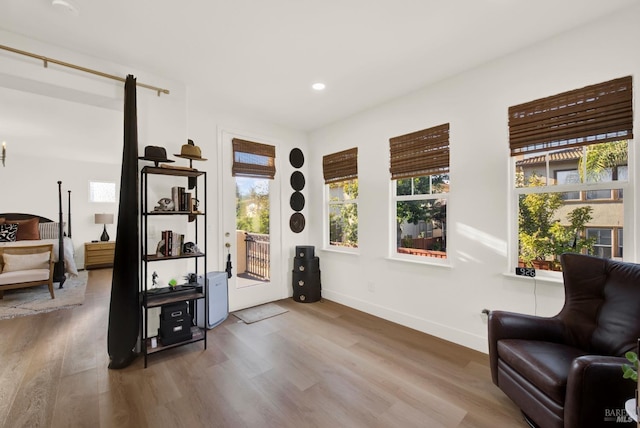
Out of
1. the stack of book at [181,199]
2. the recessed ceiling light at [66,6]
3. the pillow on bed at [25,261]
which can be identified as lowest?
the pillow on bed at [25,261]

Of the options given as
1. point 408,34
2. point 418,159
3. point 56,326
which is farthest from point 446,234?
point 56,326

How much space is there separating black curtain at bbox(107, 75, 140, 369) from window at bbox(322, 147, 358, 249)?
2.48 metres

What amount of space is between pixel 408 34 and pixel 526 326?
2287 millimetres

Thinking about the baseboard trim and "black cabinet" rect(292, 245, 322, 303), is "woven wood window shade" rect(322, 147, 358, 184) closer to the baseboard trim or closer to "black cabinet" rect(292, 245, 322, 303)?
"black cabinet" rect(292, 245, 322, 303)

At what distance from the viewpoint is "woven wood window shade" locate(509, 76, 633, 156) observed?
6.50 ft

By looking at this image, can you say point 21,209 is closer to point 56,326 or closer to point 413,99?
point 56,326

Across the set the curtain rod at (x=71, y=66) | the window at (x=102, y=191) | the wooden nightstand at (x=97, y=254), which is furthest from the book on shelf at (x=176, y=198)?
the window at (x=102, y=191)

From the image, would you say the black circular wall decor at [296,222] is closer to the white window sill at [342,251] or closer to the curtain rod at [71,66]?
the white window sill at [342,251]

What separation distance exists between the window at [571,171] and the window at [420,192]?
673 millimetres

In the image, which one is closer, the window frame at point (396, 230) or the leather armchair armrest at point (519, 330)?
the leather armchair armrest at point (519, 330)

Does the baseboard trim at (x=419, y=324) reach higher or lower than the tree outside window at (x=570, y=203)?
lower

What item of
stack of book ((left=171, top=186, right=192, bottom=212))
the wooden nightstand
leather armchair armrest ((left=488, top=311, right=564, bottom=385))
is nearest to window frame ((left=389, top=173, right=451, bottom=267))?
leather armchair armrest ((left=488, top=311, right=564, bottom=385))

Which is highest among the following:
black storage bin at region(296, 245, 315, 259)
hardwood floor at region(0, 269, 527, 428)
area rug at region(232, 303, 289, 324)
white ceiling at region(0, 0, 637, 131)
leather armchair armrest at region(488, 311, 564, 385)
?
white ceiling at region(0, 0, 637, 131)

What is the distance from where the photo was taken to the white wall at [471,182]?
2148 mm
